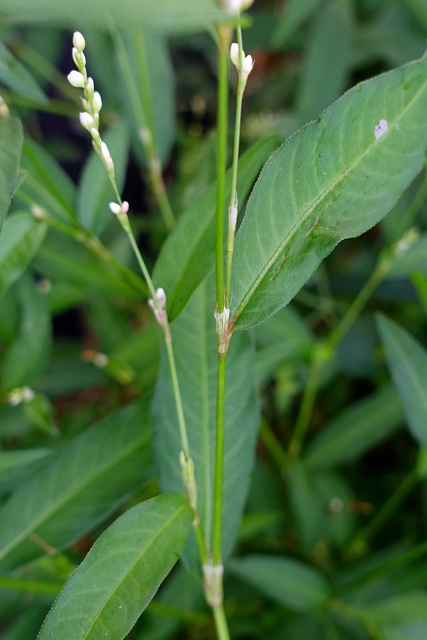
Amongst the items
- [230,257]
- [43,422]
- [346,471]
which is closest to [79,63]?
[230,257]

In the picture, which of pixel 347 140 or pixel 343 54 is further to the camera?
pixel 343 54

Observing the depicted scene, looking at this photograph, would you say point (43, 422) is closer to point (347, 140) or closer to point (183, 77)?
point (347, 140)

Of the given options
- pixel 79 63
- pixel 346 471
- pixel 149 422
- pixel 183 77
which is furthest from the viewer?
pixel 183 77

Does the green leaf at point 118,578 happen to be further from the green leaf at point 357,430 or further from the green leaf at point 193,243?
the green leaf at point 357,430

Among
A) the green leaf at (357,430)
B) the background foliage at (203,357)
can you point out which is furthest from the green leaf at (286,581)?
the green leaf at (357,430)

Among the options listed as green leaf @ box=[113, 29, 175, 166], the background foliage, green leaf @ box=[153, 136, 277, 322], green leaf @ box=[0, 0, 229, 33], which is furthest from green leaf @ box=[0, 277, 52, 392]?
green leaf @ box=[0, 0, 229, 33]

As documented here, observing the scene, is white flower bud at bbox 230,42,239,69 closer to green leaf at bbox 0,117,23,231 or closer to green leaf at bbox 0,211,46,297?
green leaf at bbox 0,117,23,231

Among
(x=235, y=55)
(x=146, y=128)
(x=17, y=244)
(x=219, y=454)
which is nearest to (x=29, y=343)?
(x=17, y=244)
